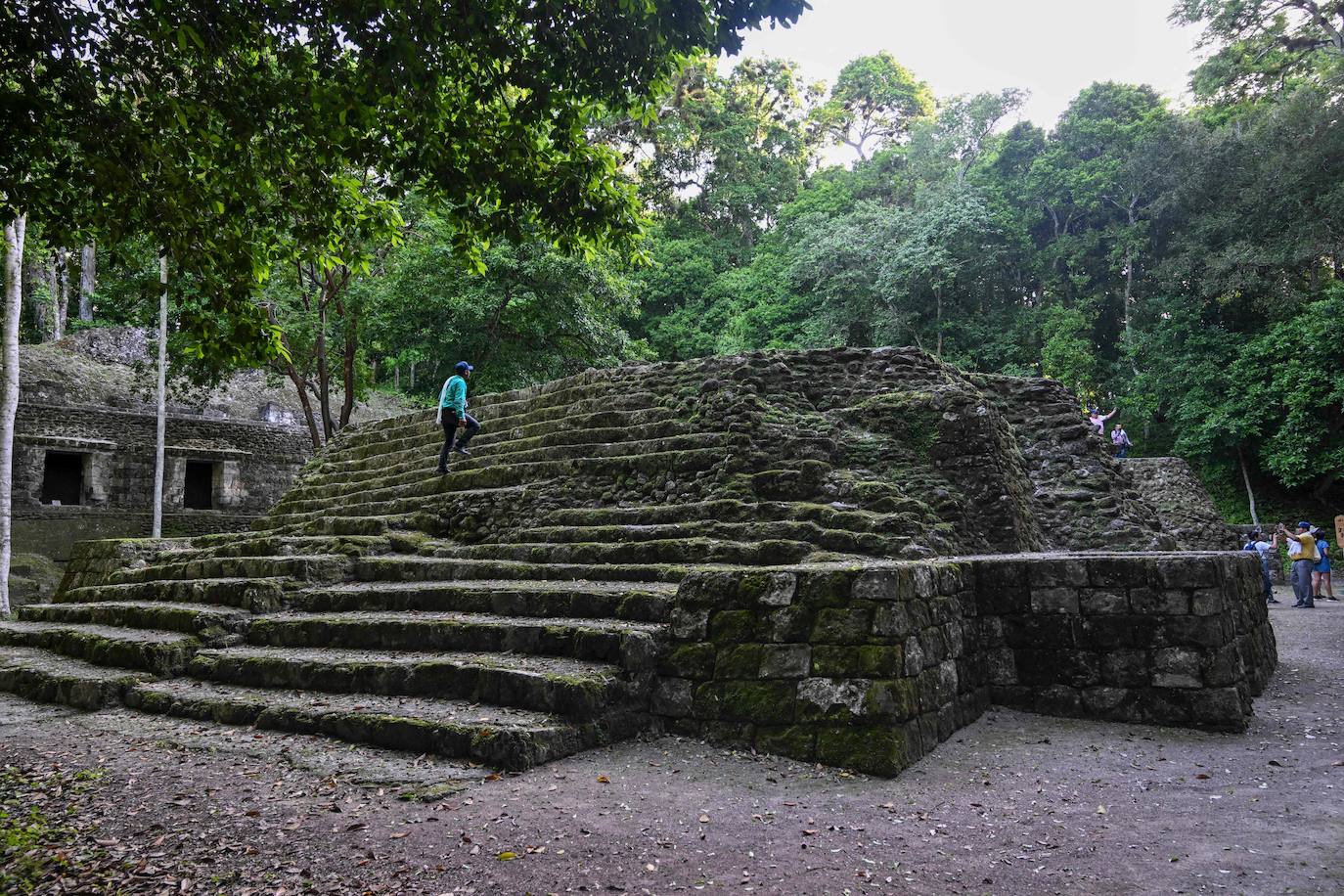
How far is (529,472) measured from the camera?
31.2ft

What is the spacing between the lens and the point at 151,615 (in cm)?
759

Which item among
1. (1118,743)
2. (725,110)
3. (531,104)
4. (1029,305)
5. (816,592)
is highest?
(725,110)

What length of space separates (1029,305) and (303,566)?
72.0 ft

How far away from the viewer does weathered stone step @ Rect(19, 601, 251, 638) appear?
6809mm

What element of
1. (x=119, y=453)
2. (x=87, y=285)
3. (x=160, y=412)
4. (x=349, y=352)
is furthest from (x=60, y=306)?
(x=349, y=352)

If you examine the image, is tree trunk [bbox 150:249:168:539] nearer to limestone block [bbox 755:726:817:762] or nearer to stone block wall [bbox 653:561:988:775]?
stone block wall [bbox 653:561:988:775]

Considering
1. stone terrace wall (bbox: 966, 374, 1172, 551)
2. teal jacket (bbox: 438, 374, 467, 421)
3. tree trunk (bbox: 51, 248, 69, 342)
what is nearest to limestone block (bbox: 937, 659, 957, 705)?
stone terrace wall (bbox: 966, 374, 1172, 551)

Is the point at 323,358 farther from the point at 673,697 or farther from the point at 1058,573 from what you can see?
the point at 1058,573

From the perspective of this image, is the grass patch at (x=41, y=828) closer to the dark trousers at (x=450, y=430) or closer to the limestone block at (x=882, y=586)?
the limestone block at (x=882, y=586)

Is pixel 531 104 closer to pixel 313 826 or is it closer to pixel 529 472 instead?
pixel 313 826

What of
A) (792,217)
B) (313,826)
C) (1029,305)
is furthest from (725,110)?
(313,826)

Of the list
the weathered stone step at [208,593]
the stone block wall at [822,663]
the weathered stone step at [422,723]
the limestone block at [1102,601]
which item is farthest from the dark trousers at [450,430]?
the limestone block at [1102,601]

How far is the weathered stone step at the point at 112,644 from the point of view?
636 centimetres

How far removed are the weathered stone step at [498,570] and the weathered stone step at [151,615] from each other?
1189 mm
